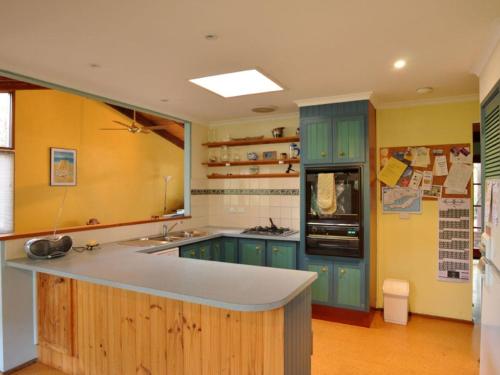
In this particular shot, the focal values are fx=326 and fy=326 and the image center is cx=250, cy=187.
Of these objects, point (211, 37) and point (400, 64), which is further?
point (400, 64)

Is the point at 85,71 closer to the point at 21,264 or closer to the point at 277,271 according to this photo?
the point at 21,264

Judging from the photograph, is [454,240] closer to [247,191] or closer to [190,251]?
[247,191]

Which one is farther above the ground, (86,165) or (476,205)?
(86,165)

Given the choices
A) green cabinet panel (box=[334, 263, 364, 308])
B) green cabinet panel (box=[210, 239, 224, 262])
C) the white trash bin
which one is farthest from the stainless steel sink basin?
the white trash bin

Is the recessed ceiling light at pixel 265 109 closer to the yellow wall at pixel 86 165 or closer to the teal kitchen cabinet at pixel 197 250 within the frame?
the teal kitchen cabinet at pixel 197 250

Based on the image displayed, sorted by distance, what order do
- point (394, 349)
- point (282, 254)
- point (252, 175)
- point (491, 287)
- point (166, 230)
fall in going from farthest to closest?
point (252, 175)
point (166, 230)
point (282, 254)
point (394, 349)
point (491, 287)

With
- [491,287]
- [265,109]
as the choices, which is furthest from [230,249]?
[491,287]

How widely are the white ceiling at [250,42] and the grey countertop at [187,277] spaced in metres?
1.49

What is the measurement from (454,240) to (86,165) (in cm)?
537

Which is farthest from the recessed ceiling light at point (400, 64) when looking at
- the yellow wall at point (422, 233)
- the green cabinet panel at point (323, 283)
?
the green cabinet panel at point (323, 283)

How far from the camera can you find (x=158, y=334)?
1.96 meters

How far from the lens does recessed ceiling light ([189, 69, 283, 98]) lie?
108 inches

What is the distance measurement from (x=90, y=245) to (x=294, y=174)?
2457 mm

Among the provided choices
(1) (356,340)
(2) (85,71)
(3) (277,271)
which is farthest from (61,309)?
(1) (356,340)
